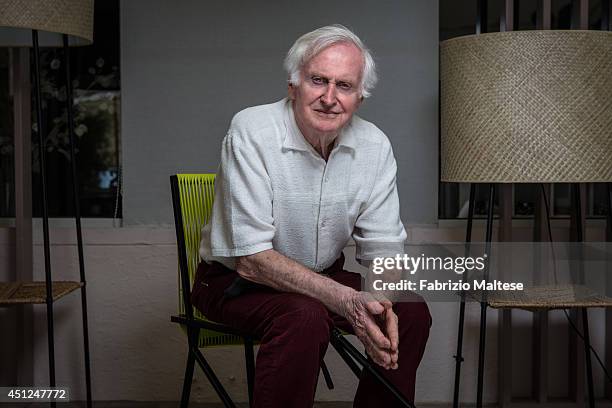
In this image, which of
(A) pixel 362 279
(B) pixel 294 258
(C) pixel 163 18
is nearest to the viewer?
(B) pixel 294 258

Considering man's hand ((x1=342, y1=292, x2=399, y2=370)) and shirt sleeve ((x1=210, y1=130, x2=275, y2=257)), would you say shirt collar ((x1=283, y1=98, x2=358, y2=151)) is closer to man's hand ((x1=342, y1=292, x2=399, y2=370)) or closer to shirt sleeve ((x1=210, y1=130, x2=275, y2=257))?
shirt sleeve ((x1=210, y1=130, x2=275, y2=257))

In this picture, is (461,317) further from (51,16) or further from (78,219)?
(51,16)

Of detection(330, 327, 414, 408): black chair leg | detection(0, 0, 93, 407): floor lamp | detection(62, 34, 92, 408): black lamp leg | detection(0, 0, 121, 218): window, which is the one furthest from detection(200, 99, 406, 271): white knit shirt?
detection(0, 0, 121, 218): window

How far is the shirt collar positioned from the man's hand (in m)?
0.40

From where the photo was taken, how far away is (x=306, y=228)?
192 cm

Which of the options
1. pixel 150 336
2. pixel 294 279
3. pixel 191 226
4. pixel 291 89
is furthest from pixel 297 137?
pixel 150 336

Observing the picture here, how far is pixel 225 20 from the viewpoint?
9.15 ft

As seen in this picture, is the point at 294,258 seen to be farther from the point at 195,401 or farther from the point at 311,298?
the point at 195,401

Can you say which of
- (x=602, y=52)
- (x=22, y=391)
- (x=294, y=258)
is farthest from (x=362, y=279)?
(x=22, y=391)

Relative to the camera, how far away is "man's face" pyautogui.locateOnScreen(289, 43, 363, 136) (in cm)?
183

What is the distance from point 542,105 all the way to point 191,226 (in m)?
1.04

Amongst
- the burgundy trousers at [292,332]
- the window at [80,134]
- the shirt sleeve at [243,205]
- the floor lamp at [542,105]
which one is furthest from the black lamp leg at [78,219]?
the floor lamp at [542,105]

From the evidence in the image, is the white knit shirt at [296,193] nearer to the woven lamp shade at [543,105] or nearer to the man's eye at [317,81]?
the man's eye at [317,81]

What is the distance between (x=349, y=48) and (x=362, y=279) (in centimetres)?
64
